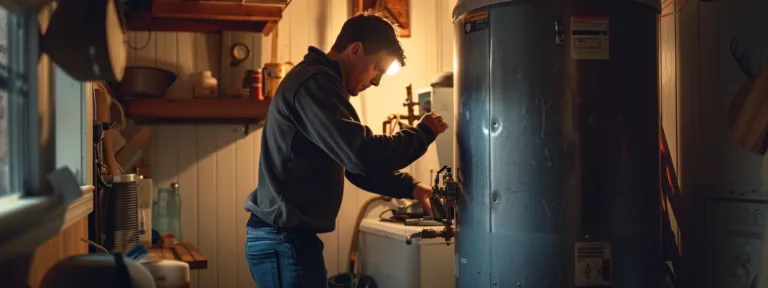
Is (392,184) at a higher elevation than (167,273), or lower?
higher

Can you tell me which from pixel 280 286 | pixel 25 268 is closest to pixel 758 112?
pixel 280 286

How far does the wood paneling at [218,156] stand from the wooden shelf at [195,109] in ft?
0.59

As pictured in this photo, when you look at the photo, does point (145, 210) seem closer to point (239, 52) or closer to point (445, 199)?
point (239, 52)

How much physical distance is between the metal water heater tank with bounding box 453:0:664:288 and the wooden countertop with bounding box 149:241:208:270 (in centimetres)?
131

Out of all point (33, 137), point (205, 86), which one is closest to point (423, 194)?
point (33, 137)

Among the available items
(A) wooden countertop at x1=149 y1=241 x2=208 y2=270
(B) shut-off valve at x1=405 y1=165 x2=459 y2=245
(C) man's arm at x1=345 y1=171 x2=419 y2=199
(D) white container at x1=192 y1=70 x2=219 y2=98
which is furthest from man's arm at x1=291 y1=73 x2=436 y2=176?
(D) white container at x1=192 y1=70 x2=219 y2=98

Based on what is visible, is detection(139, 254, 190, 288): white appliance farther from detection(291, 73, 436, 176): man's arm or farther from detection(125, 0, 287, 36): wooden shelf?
detection(125, 0, 287, 36): wooden shelf

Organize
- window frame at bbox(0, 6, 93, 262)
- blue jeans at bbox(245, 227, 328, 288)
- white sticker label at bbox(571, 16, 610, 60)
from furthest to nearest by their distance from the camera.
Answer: blue jeans at bbox(245, 227, 328, 288)
white sticker label at bbox(571, 16, 610, 60)
window frame at bbox(0, 6, 93, 262)

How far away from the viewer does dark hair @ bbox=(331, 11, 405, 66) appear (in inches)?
76.9

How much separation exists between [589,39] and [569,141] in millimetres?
258

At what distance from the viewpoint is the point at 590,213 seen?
66.4 inches

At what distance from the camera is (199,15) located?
10.1 feet

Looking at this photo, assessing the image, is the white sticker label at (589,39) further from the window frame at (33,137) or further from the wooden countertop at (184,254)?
the wooden countertop at (184,254)

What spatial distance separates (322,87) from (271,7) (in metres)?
1.49
